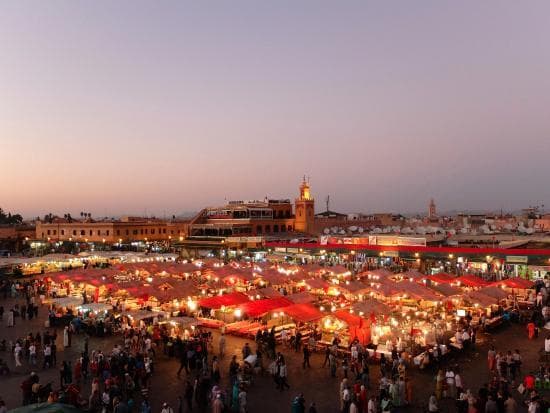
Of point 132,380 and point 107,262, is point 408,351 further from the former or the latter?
point 107,262

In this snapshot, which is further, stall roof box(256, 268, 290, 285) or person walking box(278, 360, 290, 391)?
stall roof box(256, 268, 290, 285)

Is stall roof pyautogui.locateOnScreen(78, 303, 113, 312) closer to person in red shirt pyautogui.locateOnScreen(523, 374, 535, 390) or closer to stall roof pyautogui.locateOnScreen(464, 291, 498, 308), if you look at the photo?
stall roof pyautogui.locateOnScreen(464, 291, 498, 308)

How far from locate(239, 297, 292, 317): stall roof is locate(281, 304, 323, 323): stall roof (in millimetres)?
934

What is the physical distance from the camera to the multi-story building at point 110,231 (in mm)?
65000

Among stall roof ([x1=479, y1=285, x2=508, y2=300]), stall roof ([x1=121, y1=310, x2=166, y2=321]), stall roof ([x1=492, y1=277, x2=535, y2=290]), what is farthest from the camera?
stall roof ([x1=492, y1=277, x2=535, y2=290])

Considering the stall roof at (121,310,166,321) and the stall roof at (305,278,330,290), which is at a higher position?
the stall roof at (305,278,330,290)

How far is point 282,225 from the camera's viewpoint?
64312mm

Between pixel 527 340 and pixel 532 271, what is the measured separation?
1266 centimetres

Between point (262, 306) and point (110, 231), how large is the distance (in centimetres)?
5064

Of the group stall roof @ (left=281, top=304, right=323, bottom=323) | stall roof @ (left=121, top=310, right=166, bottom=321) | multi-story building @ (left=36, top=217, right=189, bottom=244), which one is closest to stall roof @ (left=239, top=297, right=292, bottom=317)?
stall roof @ (left=281, top=304, right=323, bottom=323)

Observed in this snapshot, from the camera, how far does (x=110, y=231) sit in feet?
213

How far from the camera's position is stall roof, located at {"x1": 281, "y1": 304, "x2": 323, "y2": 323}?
17.5m

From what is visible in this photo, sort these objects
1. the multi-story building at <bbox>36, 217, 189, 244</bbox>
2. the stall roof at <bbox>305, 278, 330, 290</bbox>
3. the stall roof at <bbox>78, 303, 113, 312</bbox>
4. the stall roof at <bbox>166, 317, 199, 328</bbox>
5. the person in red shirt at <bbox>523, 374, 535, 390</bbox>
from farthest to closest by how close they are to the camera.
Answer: the multi-story building at <bbox>36, 217, 189, 244</bbox>
the stall roof at <bbox>305, 278, 330, 290</bbox>
the stall roof at <bbox>78, 303, 113, 312</bbox>
the stall roof at <bbox>166, 317, 199, 328</bbox>
the person in red shirt at <bbox>523, 374, 535, 390</bbox>

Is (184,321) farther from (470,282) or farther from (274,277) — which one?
(470,282)
